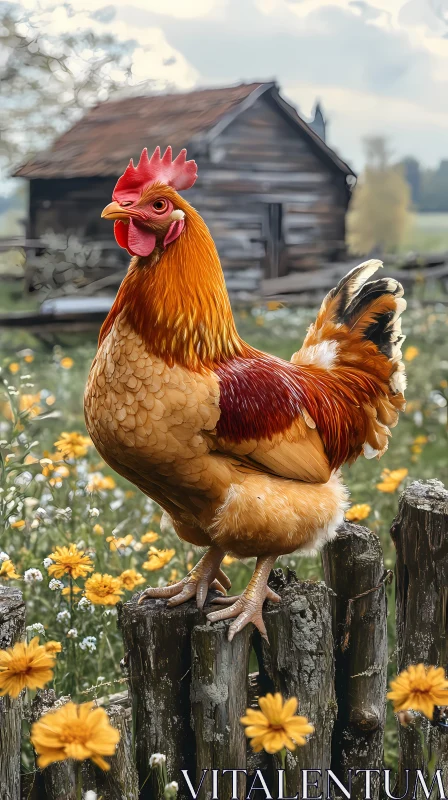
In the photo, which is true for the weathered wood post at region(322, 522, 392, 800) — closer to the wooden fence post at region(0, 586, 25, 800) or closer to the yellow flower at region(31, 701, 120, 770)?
the wooden fence post at region(0, 586, 25, 800)

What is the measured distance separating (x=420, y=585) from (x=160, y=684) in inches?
33.9

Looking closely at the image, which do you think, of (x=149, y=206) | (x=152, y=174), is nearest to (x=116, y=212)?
(x=149, y=206)

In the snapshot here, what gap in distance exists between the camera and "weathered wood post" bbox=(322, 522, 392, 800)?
2703 mm

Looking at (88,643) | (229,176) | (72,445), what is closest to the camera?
(88,643)

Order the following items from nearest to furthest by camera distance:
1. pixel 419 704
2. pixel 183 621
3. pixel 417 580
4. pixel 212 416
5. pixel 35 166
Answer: pixel 419 704, pixel 212 416, pixel 183 621, pixel 417 580, pixel 35 166

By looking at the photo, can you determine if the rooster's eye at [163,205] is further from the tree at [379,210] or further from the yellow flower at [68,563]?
the tree at [379,210]

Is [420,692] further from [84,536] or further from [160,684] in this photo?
[84,536]

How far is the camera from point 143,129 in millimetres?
12266

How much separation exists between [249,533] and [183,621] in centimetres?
34

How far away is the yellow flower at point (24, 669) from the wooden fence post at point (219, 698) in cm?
55

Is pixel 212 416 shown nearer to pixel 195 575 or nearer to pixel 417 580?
pixel 195 575

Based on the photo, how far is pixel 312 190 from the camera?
48.7 ft

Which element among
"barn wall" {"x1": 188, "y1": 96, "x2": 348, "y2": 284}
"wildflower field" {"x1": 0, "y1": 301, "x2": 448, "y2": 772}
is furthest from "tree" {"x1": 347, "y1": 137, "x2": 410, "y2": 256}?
"wildflower field" {"x1": 0, "y1": 301, "x2": 448, "y2": 772}

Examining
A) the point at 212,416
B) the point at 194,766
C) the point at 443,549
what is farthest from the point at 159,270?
the point at 194,766
